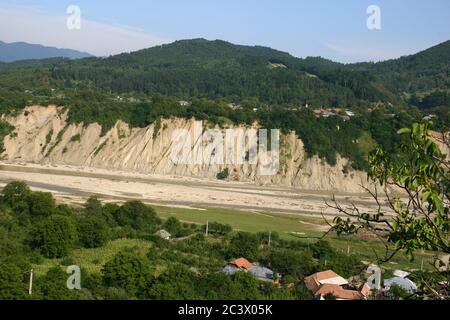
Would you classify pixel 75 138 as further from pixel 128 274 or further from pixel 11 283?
pixel 11 283

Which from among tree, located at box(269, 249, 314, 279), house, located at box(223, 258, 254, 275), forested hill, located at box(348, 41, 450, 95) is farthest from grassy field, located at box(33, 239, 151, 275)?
forested hill, located at box(348, 41, 450, 95)

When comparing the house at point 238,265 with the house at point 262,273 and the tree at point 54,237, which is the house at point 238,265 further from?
the tree at point 54,237

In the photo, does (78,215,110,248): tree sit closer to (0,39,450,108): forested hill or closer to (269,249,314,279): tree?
(269,249,314,279): tree

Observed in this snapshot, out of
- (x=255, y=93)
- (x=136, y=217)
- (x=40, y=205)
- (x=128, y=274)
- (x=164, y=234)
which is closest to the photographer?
(x=128, y=274)

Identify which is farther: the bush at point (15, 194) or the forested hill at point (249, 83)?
the forested hill at point (249, 83)

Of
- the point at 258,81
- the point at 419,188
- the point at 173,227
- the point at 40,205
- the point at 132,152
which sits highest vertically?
the point at 258,81

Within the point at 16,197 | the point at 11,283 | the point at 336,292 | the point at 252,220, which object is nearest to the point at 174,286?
the point at 11,283

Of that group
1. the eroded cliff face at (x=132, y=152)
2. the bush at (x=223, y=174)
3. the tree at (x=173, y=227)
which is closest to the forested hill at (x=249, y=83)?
the eroded cliff face at (x=132, y=152)
